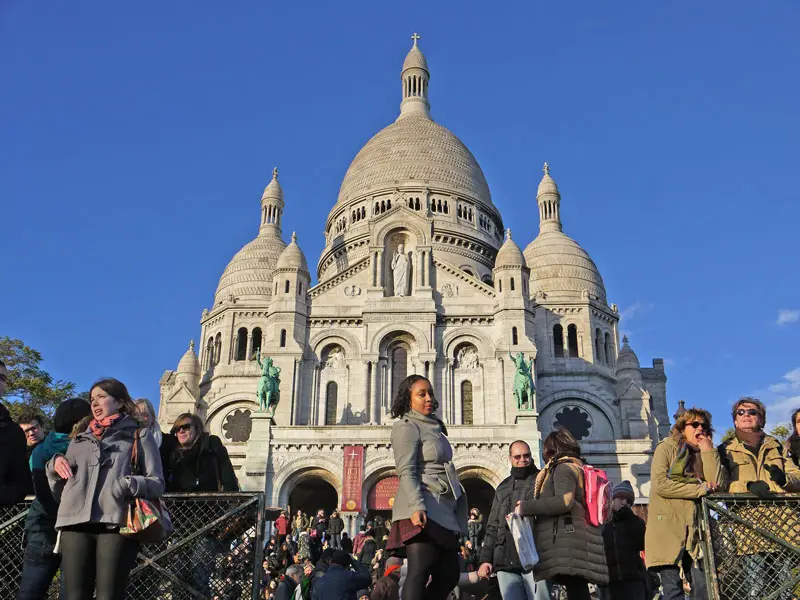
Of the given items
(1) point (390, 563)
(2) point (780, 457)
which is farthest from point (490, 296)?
(2) point (780, 457)

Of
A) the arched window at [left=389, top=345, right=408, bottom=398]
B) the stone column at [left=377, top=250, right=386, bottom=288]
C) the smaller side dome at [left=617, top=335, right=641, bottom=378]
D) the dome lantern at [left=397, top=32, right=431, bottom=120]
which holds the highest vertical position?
the dome lantern at [left=397, top=32, right=431, bottom=120]

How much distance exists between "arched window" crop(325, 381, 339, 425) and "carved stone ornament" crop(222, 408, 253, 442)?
7.51 metres

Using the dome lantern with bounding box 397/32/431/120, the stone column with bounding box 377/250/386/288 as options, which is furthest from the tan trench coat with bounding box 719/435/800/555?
the dome lantern with bounding box 397/32/431/120

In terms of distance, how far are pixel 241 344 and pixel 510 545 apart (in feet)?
131

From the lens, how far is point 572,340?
45.5 metres

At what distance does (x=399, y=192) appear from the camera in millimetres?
51469

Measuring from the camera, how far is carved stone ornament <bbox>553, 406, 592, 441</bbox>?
4225 cm

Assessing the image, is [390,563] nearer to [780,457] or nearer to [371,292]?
[780,457]

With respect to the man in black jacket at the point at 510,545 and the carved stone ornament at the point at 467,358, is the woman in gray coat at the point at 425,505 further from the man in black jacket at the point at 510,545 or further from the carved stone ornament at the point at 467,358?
the carved stone ornament at the point at 467,358

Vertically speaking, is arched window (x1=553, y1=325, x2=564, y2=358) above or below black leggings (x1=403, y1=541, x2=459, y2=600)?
above

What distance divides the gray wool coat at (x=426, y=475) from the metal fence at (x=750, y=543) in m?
2.36

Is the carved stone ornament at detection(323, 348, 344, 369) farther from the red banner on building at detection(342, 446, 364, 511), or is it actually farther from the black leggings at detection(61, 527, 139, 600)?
the black leggings at detection(61, 527, 139, 600)

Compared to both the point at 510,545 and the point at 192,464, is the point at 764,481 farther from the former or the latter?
the point at 192,464

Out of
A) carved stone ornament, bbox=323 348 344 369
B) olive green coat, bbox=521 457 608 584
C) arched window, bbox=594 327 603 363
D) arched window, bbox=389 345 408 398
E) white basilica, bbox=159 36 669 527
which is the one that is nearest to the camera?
olive green coat, bbox=521 457 608 584
